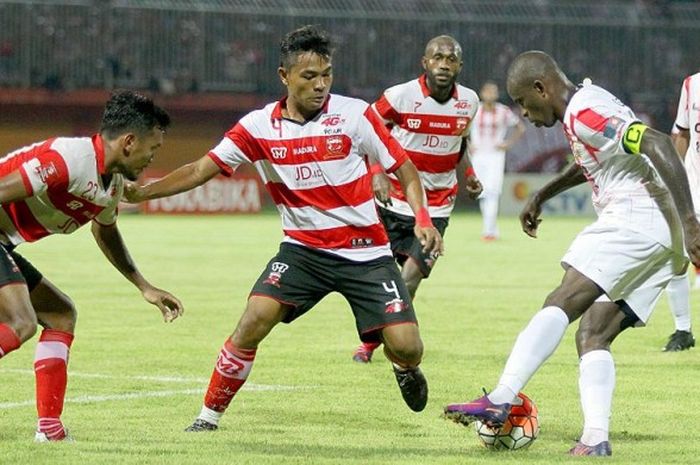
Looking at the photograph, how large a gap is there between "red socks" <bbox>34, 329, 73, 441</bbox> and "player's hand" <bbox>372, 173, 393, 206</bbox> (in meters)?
2.81

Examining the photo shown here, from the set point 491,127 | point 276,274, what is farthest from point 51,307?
point 491,127

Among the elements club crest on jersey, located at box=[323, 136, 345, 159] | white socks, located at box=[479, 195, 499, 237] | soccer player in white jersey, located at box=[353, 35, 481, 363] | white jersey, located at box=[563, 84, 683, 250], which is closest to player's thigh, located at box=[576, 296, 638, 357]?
white jersey, located at box=[563, 84, 683, 250]

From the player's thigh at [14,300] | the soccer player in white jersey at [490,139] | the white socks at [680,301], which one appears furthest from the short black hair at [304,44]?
the soccer player in white jersey at [490,139]

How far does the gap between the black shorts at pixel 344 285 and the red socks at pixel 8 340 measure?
1.35 metres

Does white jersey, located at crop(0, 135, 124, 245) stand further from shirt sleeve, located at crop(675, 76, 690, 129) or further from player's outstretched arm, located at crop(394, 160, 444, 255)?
shirt sleeve, located at crop(675, 76, 690, 129)

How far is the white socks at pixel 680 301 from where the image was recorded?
1150 cm

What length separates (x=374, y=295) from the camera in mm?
7742

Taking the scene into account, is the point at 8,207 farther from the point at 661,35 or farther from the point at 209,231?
the point at 661,35

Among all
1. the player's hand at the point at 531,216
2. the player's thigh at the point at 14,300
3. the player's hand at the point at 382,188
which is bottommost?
the player's thigh at the point at 14,300

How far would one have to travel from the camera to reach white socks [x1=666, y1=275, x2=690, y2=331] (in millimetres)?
11500

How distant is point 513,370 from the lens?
688 centimetres

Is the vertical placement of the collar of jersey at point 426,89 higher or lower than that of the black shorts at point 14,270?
higher

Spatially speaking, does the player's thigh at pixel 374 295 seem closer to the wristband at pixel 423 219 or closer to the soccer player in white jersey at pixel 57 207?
the wristband at pixel 423 219

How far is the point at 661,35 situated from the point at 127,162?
3344 cm
